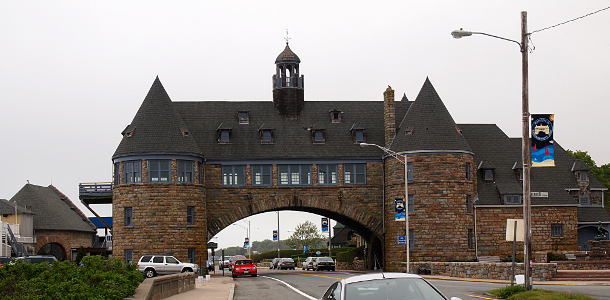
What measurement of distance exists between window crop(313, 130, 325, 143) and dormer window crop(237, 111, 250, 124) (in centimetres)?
533

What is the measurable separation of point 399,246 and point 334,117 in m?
11.7

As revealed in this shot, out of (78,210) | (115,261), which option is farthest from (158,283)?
(78,210)

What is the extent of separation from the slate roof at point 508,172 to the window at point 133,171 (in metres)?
24.2

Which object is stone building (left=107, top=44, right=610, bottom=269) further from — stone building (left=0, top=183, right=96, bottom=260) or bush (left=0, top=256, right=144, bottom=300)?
bush (left=0, top=256, right=144, bottom=300)

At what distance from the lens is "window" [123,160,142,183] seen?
5025cm

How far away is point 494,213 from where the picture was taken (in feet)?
177

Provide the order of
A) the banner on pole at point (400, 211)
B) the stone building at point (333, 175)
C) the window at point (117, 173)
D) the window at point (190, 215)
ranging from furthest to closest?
the window at point (117, 173) < the window at point (190, 215) < the stone building at point (333, 175) < the banner on pole at point (400, 211)

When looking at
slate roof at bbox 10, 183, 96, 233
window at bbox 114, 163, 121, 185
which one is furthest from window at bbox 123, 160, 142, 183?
slate roof at bbox 10, 183, 96, 233

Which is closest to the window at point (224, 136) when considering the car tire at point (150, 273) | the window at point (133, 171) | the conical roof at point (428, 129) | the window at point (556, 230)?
the window at point (133, 171)

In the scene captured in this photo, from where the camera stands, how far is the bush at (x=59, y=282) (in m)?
15.8

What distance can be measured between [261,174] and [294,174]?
242cm

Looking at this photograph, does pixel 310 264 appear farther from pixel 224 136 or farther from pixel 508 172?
pixel 508 172

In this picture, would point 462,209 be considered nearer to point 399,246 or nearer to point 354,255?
point 399,246

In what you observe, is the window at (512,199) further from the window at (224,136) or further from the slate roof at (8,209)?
the slate roof at (8,209)
